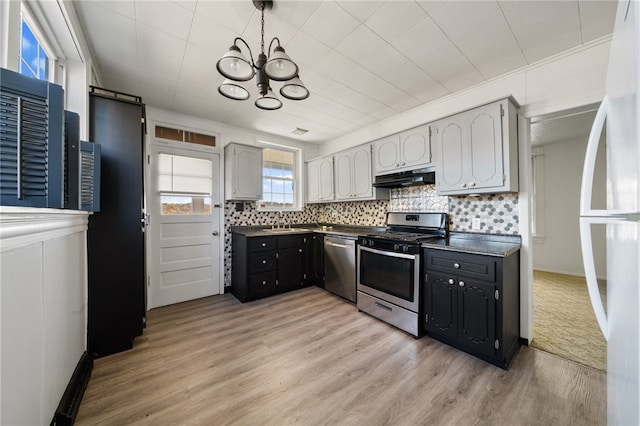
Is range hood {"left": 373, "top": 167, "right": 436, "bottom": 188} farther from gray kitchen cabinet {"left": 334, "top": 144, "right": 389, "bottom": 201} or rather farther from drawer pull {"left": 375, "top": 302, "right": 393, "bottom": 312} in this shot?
drawer pull {"left": 375, "top": 302, "right": 393, "bottom": 312}

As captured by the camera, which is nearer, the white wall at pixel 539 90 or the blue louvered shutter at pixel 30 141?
the blue louvered shutter at pixel 30 141

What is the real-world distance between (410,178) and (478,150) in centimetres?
75

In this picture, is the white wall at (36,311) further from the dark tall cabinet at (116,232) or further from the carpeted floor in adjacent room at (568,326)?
the carpeted floor in adjacent room at (568,326)

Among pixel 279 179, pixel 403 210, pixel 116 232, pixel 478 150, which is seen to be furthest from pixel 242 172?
pixel 478 150

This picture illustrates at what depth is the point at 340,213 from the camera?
14.7 feet

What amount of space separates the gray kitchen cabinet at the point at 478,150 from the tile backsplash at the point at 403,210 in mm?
291

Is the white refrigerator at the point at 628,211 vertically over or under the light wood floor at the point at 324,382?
over

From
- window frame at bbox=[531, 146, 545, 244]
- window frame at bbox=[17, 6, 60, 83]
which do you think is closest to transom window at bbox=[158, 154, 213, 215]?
window frame at bbox=[17, 6, 60, 83]

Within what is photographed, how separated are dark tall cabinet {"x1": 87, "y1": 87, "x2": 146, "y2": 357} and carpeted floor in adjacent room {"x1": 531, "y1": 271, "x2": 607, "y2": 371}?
3760 mm

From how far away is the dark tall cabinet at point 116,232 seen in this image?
2.00 meters

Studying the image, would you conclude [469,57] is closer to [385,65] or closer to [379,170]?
[385,65]

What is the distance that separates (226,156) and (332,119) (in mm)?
1762

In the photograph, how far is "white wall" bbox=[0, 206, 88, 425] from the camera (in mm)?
828

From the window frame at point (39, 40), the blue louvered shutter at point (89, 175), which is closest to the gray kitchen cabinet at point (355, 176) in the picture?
the blue louvered shutter at point (89, 175)
